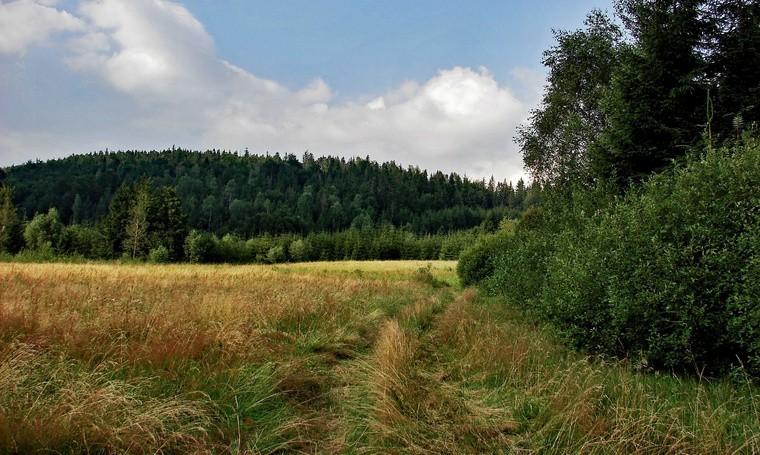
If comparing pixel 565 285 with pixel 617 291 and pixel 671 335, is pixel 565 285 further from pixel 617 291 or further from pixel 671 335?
pixel 671 335

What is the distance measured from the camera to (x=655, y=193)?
679 cm

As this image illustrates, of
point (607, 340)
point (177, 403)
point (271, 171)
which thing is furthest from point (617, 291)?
point (271, 171)

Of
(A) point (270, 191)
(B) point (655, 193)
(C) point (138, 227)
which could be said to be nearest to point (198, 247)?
(C) point (138, 227)

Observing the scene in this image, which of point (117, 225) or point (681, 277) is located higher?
point (681, 277)

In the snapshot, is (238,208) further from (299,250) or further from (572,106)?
(572,106)

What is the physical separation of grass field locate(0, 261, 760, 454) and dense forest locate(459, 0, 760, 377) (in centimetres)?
69

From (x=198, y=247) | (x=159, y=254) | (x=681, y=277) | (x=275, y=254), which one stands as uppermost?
(x=681, y=277)

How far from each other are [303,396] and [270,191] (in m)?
148

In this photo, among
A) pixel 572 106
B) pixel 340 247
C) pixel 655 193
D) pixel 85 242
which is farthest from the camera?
pixel 340 247

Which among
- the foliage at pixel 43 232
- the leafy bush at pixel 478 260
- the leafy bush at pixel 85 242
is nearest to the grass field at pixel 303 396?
the leafy bush at pixel 478 260

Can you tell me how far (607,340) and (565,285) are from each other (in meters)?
1.23

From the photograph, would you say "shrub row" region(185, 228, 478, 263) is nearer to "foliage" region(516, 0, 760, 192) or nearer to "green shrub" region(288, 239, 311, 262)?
"green shrub" region(288, 239, 311, 262)

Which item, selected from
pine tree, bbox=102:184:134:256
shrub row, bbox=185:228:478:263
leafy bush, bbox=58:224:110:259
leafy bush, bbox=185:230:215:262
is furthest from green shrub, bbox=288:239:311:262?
leafy bush, bbox=58:224:110:259

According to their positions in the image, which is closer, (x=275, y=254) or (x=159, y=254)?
(x=159, y=254)
